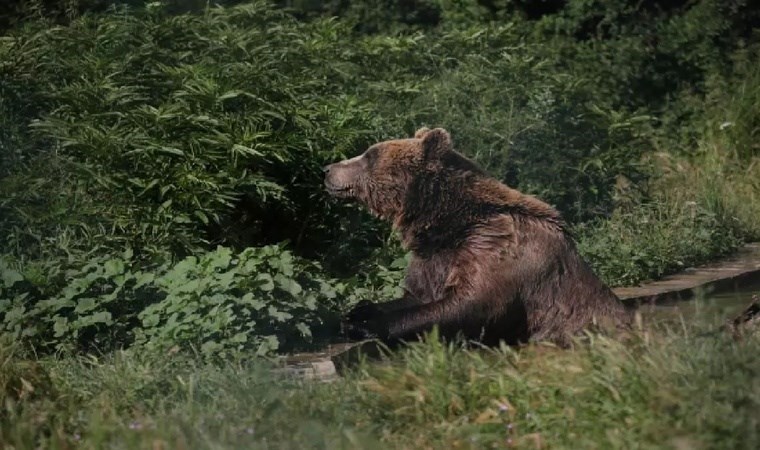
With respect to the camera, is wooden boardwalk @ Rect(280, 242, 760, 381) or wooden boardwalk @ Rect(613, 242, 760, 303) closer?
wooden boardwalk @ Rect(280, 242, 760, 381)

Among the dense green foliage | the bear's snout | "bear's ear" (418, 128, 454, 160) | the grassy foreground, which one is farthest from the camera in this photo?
the bear's snout

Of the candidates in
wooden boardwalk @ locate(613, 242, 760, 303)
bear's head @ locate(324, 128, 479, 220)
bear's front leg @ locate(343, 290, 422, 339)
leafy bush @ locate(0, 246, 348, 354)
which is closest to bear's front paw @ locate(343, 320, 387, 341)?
bear's front leg @ locate(343, 290, 422, 339)

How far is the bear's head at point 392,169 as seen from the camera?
8.77 meters

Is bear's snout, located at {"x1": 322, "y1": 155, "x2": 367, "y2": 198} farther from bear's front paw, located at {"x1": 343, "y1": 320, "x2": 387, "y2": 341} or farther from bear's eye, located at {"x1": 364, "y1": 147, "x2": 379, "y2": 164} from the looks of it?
bear's front paw, located at {"x1": 343, "y1": 320, "x2": 387, "y2": 341}

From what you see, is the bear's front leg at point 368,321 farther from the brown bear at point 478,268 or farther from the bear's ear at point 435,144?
the bear's ear at point 435,144

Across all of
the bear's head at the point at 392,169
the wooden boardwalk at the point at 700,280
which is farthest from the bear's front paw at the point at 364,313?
the wooden boardwalk at the point at 700,280

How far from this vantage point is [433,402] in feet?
20.9

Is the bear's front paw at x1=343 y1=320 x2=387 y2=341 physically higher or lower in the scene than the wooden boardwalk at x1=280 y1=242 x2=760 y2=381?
higher

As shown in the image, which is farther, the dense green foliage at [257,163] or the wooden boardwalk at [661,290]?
the dense green foliage at [257,163]

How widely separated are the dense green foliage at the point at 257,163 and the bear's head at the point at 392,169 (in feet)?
2.11

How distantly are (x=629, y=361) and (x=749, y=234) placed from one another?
25.7ft

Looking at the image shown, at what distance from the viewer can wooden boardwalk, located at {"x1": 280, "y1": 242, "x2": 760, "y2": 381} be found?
8.07 meters

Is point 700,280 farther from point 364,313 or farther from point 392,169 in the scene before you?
point 364,313

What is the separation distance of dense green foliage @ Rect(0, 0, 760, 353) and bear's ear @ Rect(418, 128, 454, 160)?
3.82ft
